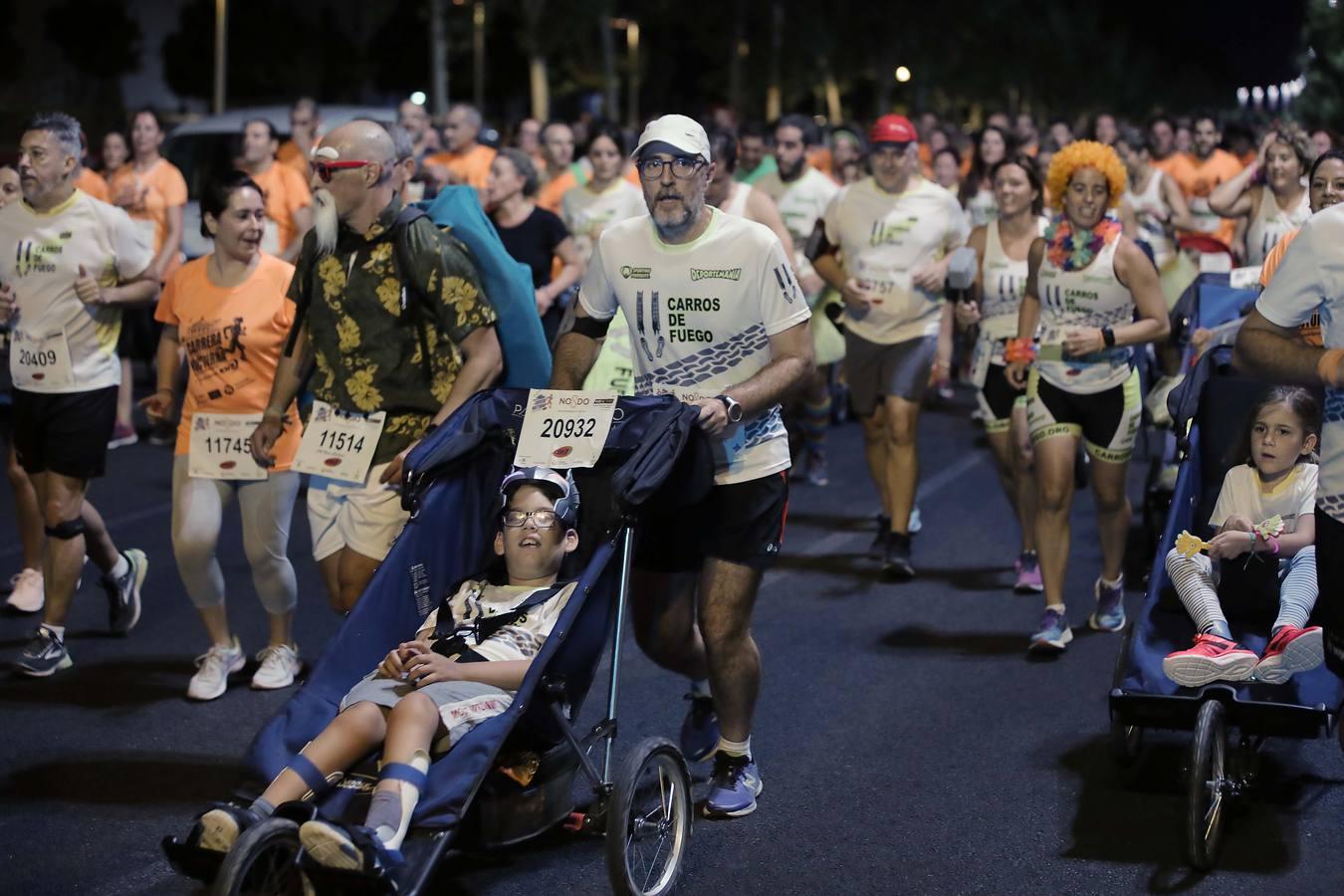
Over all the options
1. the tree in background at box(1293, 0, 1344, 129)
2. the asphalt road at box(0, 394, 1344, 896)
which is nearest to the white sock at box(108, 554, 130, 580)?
the asphalt road at box(0, 394, 1344, 896)

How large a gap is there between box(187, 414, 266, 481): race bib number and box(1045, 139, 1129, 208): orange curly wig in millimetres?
3536

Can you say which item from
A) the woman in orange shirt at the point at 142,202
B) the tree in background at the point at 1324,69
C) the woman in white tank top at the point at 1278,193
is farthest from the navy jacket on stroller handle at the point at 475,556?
the tree in background at the point at 1324,69

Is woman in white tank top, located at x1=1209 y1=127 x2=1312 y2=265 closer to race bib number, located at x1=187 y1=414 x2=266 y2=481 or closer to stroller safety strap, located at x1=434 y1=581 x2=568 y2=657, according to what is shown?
race bib number, located at x1=187 y1=414 x2=266 y2=481

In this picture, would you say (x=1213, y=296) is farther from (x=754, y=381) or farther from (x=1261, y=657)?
(x=754, y=381)

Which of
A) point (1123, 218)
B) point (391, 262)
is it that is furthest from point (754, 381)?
point (1123, 218)

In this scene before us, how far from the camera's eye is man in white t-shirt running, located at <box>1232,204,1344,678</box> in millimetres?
4512

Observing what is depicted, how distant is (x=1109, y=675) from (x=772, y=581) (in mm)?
2164

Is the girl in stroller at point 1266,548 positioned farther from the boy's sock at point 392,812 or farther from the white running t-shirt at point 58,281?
the white running t-shirt at point 58,281

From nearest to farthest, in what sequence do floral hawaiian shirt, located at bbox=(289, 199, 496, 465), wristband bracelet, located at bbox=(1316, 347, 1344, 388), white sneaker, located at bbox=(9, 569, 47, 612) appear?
wristband bracelet, located at bbox=(1316, 347, 1344, 388)
floral hawaiian shirt, located at bbox=(289, 199, 496, 465)
white sneaker, located at bbox=(9, 569, 47, 612)

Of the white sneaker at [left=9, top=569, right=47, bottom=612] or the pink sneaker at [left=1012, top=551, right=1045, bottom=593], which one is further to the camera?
the pink sneaker at [left=1012, top=551, right=1045, bottom=593]

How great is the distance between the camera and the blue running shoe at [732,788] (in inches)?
224

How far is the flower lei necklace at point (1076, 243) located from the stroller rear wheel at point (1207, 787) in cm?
289

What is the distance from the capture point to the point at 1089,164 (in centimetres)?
778

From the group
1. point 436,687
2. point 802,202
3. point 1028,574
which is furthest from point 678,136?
point 802,202
